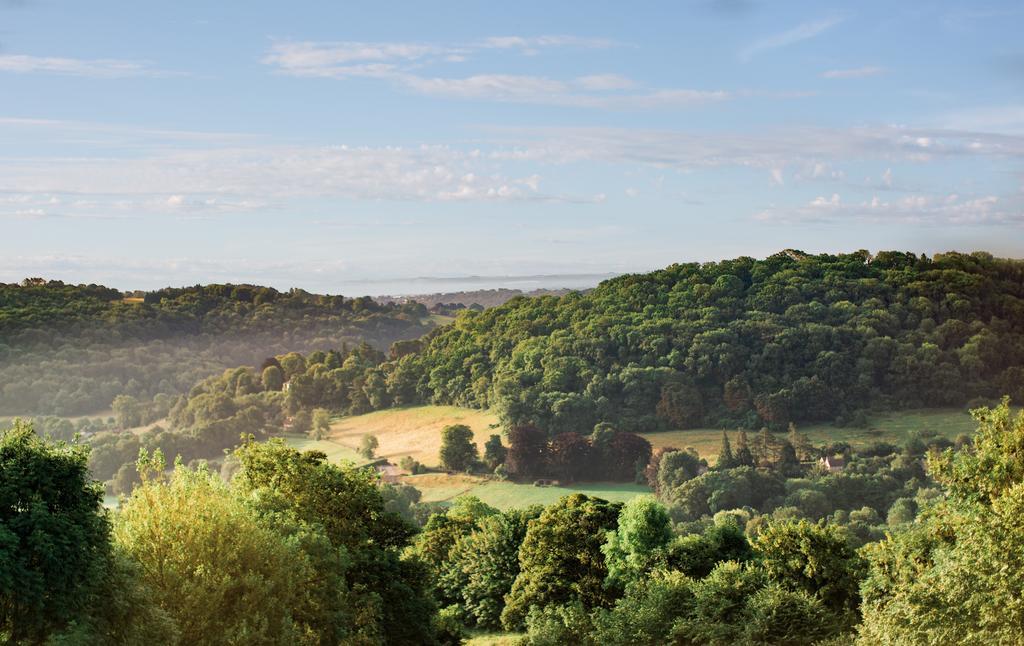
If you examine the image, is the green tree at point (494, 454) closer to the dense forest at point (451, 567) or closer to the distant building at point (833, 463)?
the distant building at point (833, 463)

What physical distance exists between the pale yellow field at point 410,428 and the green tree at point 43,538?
11388cm

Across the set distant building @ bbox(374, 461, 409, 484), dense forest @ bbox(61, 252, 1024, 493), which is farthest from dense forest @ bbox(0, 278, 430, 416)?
distant building @ bbox(374, 461, 409, 484)

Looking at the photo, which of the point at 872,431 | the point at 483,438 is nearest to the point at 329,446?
the point at 483,438

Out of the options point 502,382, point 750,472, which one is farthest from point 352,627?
point 502,382

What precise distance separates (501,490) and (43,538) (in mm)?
99099

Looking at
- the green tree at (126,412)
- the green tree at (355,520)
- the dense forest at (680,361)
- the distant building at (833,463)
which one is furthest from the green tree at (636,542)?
the green tree at (126,412)

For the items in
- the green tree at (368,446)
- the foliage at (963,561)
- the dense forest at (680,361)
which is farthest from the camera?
the dense forest at (680,361)

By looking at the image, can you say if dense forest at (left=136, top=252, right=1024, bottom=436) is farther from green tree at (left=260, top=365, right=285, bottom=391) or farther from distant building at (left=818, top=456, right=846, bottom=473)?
distant building at (left=818, top=456, right=846, bottom=473)

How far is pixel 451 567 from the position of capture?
48062mm

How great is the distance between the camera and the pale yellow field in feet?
466

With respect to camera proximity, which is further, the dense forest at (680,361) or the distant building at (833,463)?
the dense forest at (680,361)

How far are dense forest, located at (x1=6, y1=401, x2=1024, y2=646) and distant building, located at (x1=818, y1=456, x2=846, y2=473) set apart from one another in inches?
3031

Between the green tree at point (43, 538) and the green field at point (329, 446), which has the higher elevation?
the green tree at point (43, 538)

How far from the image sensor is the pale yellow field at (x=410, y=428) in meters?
142
